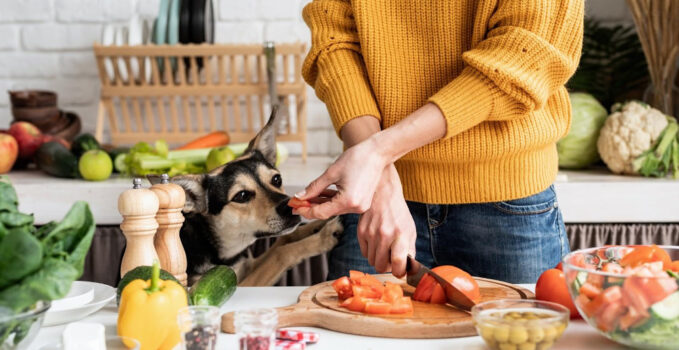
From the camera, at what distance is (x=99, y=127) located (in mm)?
2678

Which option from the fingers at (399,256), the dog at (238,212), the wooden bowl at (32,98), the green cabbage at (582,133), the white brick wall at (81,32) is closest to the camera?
the fingers at (399,256)

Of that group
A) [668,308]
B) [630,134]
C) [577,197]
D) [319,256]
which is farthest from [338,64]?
[630,134]

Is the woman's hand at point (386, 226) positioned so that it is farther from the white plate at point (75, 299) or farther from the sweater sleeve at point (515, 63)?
the white plate at point (75, 299)

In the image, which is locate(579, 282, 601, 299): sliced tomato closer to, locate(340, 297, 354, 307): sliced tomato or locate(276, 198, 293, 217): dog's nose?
locate(340, 297, 354, 307): sliced tomato

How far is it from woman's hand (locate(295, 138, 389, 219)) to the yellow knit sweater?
6.9 inches

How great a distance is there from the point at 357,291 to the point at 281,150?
1501 millimetres

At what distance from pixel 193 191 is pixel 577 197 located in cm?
118

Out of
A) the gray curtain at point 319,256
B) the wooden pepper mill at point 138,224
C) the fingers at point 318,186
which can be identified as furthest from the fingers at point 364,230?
the gray curtain at point 319,256

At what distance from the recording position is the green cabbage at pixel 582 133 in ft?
8.04

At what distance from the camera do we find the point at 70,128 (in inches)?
108

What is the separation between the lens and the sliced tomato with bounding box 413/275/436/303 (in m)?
1.12

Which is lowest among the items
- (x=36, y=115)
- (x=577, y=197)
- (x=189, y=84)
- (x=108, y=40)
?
(x=577, y=197)

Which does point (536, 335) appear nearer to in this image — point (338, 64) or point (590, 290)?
point (590, 290)

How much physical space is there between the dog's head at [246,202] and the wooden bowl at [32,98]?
119 centimetres
